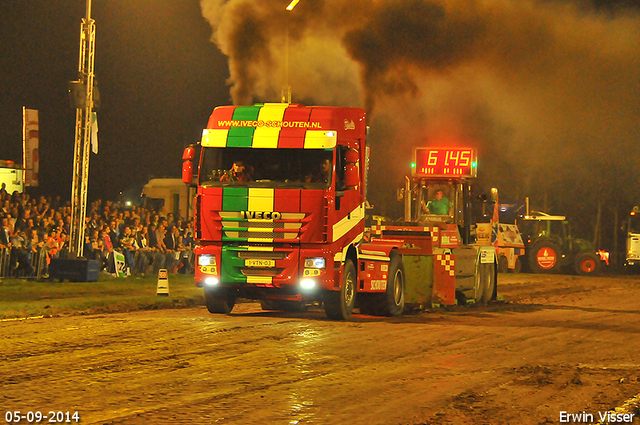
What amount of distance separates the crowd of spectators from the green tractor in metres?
16.3

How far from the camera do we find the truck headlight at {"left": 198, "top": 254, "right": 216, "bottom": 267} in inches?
607

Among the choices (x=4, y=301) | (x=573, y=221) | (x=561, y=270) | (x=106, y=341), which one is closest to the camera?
(x=106, y=341)

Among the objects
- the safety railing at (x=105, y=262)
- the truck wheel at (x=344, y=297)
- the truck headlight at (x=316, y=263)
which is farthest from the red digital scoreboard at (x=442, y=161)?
the safety railing at (x=105, y=262)

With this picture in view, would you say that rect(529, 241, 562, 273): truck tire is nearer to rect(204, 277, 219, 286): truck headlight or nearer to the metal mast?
the metal mast

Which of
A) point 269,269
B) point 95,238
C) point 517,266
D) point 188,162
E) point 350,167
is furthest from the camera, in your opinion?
point 517,266

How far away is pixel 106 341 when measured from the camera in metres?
12.0

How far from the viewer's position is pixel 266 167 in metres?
15.4

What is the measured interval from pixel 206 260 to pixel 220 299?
1.38 m

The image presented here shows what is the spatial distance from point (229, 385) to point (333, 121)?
7620mm

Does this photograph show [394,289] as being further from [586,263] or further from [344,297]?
[586,263]

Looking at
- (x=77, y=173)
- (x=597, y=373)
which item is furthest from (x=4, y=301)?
(x=597, y=373)

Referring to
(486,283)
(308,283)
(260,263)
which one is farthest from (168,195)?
(308,283)

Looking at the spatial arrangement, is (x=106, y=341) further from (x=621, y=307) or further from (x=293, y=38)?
(x=293, y=38)

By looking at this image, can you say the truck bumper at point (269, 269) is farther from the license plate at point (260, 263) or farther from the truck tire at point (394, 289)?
the truck tire at point (394, 289)
